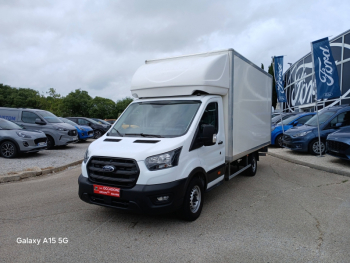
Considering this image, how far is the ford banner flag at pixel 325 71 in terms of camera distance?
1015 centimetres

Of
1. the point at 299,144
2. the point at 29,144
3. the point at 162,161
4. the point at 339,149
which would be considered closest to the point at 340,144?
the point at 339,149

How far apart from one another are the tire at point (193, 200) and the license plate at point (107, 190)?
1.06 metres

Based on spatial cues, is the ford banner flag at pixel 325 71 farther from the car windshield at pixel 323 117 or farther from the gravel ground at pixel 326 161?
the gravel ground at pixel 326 161

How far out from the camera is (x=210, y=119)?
505 centimetres

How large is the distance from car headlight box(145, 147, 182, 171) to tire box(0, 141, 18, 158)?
318 inches

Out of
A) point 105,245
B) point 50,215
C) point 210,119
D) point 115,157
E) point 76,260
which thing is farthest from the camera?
point 210,119

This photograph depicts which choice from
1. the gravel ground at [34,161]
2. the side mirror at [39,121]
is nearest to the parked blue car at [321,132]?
the gravel ground at [34,161]

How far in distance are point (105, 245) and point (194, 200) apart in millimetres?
1614

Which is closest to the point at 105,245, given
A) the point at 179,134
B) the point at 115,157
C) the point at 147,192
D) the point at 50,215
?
the point at 147,192

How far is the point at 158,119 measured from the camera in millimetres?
4887

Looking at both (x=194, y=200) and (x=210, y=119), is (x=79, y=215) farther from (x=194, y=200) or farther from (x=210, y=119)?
(x=210, y=119)

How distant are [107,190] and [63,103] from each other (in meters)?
53.5

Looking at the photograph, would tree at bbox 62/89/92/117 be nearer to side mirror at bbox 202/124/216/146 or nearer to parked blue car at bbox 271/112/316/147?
parked blue car at bbox 271/112/316/147

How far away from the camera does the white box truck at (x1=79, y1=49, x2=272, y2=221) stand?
396 cm
